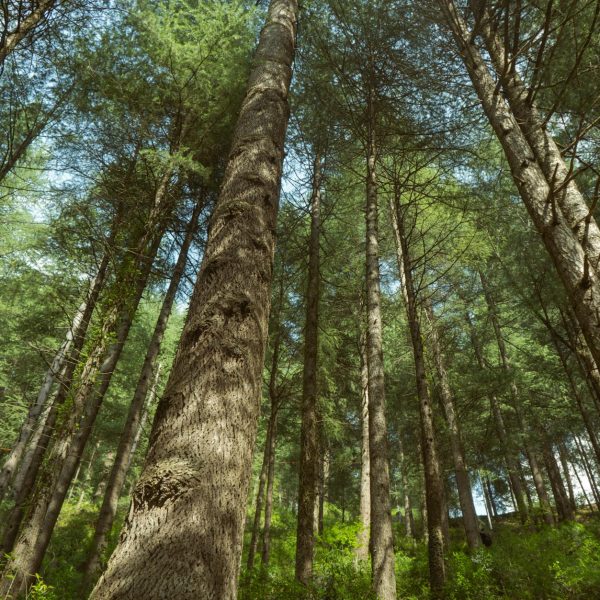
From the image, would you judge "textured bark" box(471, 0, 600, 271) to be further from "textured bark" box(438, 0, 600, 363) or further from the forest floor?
the forest floor

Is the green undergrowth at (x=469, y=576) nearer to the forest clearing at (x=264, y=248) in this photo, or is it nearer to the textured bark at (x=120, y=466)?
the forest clearing at (x=264, y=248)

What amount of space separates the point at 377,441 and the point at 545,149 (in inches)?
186

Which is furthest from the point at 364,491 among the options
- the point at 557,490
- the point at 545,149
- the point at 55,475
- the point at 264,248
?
the point at 557,490

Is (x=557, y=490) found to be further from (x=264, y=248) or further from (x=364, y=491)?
(x=264, y=248)

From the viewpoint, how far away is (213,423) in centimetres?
150

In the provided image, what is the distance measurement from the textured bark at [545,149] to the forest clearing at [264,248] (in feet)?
0.15

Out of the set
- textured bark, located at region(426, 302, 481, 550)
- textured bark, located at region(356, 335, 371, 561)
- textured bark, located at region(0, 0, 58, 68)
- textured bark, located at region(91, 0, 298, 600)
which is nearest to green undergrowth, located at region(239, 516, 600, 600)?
textured bark, located at region(356, 335, 371, 561)

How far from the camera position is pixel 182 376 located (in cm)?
165

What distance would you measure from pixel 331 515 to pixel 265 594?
24424 mm

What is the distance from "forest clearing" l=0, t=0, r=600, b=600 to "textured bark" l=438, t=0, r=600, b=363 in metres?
0.03

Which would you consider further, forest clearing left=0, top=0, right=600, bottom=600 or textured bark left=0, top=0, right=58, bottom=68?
textured bark left=0, top=0, right=58, bottom=68

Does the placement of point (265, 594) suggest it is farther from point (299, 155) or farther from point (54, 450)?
point (299, 155)

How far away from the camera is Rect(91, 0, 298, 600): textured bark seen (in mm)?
1134

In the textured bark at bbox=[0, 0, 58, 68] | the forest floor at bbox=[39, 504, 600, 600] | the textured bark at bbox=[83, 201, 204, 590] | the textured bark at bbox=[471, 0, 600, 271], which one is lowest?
the forest floor at bbox=[39, 504, 600, 600]
